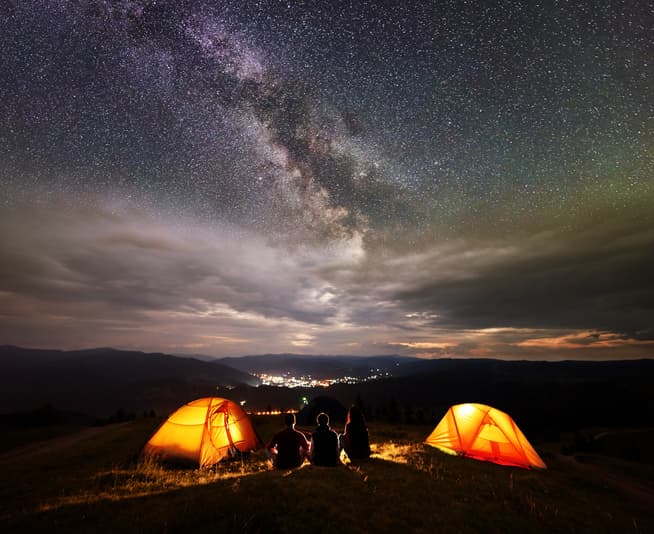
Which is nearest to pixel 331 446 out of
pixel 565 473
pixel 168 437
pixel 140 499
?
pixel 140 499

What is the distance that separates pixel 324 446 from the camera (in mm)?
12258

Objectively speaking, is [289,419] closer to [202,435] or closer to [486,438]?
[202,435]

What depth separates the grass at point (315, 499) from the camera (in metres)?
7.40

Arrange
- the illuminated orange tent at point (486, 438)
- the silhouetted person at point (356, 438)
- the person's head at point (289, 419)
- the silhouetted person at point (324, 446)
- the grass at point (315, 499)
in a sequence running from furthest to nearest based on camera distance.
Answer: the illuminated orange tent at point (486, 438) → the silhouetted person at point (356, 438) → the silhouetted person at point (324, 446) → the person's head at point (289, 419) → the grass at point (315, 499)

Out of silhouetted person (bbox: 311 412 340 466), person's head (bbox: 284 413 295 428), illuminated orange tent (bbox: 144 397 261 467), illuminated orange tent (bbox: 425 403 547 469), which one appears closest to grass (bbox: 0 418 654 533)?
silhouetted person (bbox: 311 412 340 466)

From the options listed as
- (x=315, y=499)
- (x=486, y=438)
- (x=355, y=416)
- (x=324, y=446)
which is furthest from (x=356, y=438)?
(x=486, y=438)

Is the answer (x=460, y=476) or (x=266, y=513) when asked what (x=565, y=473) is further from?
(x=266, y=513)

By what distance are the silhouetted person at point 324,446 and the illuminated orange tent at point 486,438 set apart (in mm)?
8779

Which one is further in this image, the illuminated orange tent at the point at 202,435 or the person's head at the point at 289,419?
the illuminated orange tent at the point at 202,435

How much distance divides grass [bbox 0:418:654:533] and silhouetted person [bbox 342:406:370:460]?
0.51m

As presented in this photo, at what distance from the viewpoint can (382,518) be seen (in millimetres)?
7953

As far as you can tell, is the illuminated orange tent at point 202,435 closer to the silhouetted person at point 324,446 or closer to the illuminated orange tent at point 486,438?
the silhouetted person at point 324,446

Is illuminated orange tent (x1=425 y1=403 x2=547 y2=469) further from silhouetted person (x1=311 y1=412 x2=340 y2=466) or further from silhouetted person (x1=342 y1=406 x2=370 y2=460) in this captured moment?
silhouetted person (x1=311 y1=412 x2=340 y2=466)

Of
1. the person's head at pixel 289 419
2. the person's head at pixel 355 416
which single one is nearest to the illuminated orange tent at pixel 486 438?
the person's head at pixel 355 416
